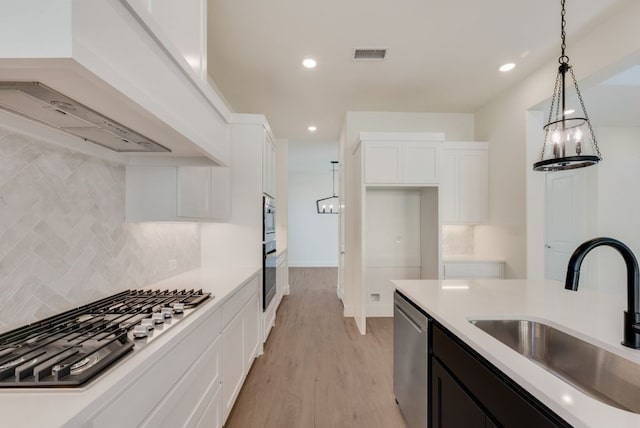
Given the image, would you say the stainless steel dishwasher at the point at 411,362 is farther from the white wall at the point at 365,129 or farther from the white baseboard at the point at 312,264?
the white baseboard at the point at 312,264

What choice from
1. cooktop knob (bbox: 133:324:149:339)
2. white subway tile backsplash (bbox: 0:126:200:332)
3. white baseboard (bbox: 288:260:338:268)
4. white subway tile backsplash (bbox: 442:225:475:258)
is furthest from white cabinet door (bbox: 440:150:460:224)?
white baseboard (bbox: 288:260:338:268)

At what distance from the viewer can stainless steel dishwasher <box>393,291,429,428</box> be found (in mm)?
1656

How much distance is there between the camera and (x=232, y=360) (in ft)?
6.59

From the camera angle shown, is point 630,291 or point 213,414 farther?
point 213,414

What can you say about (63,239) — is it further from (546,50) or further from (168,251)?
(546,50)

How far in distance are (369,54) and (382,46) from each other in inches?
6.6

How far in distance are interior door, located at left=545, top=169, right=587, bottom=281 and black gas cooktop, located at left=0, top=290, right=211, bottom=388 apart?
4955 mm

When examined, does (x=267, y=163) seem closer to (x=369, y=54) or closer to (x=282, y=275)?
(x=369, y=54)

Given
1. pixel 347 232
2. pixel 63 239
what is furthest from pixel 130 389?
pixel 347 232

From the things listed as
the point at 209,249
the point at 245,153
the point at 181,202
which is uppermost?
the point at 245,153

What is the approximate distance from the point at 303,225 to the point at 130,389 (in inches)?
321

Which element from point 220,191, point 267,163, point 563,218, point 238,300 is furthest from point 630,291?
point 563,218

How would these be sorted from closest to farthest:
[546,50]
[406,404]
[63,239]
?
1. [63,239]
2. [406,404]
3. [546,50]

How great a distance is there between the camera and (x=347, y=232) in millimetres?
4469
